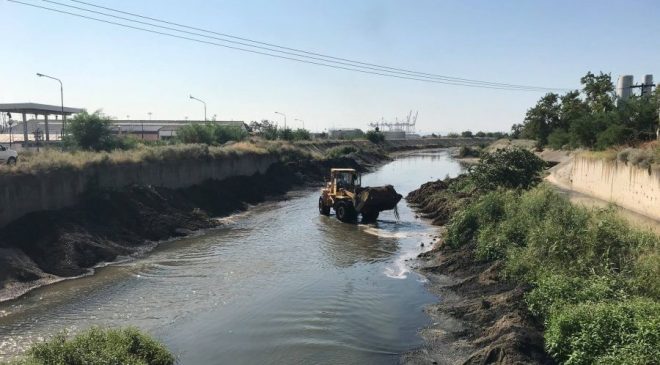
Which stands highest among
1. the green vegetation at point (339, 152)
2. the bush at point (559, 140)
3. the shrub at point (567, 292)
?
the bush at point (559, 140)

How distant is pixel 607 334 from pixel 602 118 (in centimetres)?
2353

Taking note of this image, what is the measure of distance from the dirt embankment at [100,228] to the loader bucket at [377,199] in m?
8.02

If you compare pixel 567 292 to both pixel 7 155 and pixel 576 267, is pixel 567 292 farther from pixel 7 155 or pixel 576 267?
pixel 7 155

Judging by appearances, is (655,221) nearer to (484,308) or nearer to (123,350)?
(484,308)

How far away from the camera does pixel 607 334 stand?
838cm

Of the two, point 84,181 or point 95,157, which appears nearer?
point 84,181

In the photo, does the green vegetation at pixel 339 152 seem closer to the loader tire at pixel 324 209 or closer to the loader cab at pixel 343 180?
the loader tire at pixel 324 209

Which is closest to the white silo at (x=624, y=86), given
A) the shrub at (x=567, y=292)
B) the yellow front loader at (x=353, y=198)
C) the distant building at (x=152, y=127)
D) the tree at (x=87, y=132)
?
the yellow front loader at (x=353, y=198)

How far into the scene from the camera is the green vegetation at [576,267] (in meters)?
8.33

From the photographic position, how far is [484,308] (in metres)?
Result: 12.8

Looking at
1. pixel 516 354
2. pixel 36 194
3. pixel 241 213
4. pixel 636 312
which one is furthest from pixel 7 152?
pixel 636 312

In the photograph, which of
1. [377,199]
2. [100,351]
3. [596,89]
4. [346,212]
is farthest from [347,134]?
[100,351]

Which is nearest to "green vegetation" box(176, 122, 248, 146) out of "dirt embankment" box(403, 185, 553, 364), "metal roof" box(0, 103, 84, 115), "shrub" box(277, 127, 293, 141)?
"metal roof" box(0, 103, 84, 115)

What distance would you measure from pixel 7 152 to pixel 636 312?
28.7 meters
